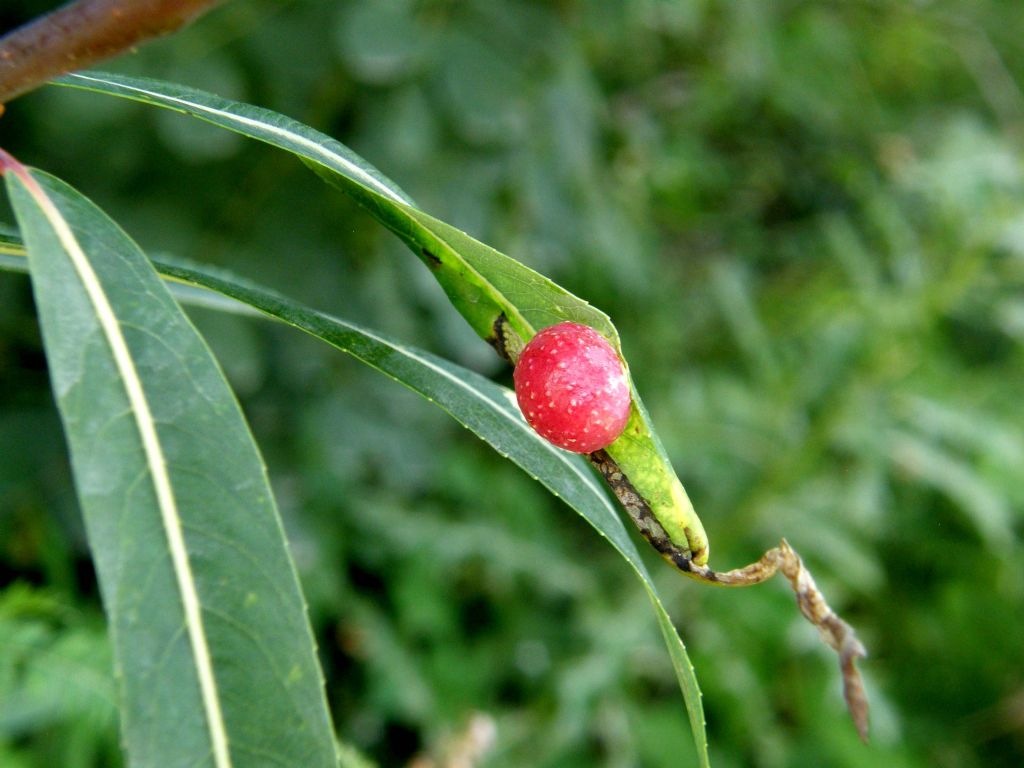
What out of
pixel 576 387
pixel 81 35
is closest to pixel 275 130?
pixel 81 35

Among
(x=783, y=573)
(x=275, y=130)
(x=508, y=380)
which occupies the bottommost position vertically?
(x=508, y=380)

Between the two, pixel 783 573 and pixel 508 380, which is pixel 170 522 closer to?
pixel 783 573

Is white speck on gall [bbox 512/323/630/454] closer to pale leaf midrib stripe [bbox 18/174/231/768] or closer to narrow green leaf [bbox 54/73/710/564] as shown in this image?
narrow green leaf [bbox 54/73/710/564]

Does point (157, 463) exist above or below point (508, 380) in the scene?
above

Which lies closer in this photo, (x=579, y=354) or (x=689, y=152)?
(x=579, y=354)

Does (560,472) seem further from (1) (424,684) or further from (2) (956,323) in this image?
(2) (956,323)

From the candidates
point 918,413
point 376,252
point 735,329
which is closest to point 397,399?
point 376,252
